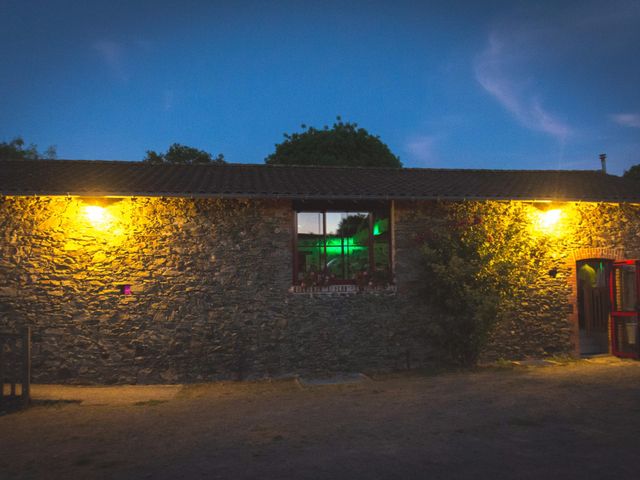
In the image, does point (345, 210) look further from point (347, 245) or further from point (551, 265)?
point (551, 265)

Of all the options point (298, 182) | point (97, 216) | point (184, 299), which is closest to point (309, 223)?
point (298, 182)

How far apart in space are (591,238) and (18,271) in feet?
34.8

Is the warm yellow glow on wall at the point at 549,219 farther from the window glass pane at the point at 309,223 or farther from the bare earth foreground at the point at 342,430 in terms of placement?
the window glass pane at the point at 309,223

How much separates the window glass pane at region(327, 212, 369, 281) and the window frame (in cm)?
6

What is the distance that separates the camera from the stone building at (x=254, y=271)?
8805 mm

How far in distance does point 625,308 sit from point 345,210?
5.93 m

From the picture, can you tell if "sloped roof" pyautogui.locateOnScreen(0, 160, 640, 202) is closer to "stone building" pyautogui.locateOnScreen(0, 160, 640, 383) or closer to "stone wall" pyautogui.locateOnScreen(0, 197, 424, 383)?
"stone building" pyautogui.locateOnScreen(0, 160, 640, 383)

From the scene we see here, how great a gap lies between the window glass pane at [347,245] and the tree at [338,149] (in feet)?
52.0

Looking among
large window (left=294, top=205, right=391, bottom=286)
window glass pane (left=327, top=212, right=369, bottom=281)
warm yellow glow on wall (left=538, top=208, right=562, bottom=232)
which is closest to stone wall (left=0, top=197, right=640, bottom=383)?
large window (left=294, top=205, right=391, bottom=286)

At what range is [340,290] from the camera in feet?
31.2

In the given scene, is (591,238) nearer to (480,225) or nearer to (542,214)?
(542,214)

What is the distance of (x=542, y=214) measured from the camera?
405 inches

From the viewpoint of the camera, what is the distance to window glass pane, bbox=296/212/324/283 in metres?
9.61

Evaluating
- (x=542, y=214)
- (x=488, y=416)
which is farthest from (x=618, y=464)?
(x=542, y=214)
